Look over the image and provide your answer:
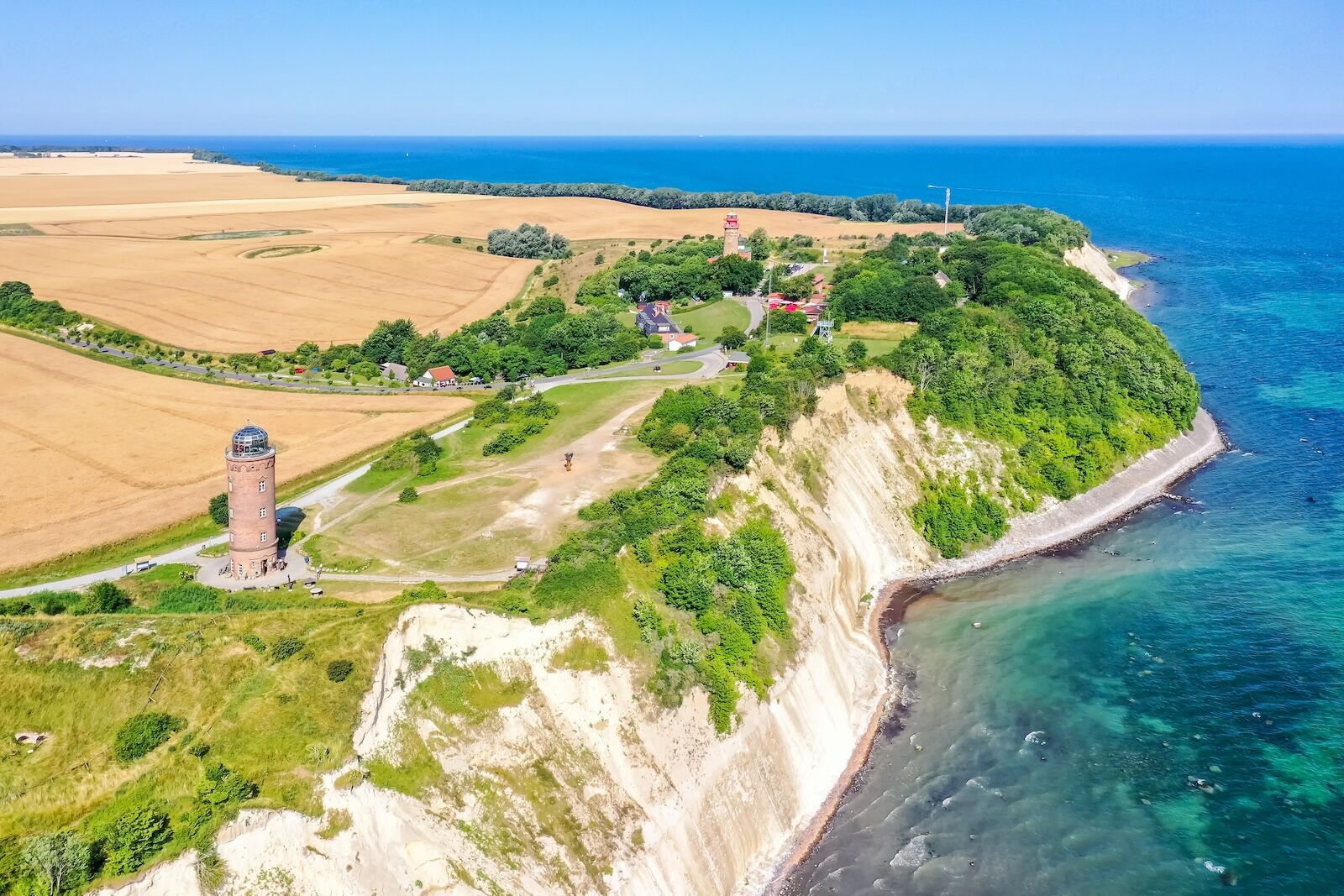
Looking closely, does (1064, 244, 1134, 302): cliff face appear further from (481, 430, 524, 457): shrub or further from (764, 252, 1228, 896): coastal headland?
(481, 430, 524, 457): shrub

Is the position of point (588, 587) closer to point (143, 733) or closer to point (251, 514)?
point (143, 733)

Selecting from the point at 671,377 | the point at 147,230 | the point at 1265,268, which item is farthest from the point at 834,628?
the point at 147,230

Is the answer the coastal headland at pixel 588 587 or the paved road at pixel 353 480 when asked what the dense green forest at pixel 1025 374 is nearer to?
the coastal headland at pixel 588 587

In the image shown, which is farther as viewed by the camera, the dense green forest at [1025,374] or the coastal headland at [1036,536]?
the dense green forest at [1025,374]

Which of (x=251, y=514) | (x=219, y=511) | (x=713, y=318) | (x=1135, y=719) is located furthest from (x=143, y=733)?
(x=713, y=318)

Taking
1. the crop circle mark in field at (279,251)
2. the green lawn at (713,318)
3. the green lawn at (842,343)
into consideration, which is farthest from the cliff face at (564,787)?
the crop circle mark in field at (279,251)

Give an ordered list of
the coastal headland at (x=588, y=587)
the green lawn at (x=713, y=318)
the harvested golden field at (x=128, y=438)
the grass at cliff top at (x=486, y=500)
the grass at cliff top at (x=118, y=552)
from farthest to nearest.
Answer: the green lawn at (x=713, y=318) < the harvested golden field at (x=128, y=438) < the grass at cliff top at (x=486, y=500) < the grass at cliff top at (x=118, y=552) < the coastal headland at (x=588, y=587)
